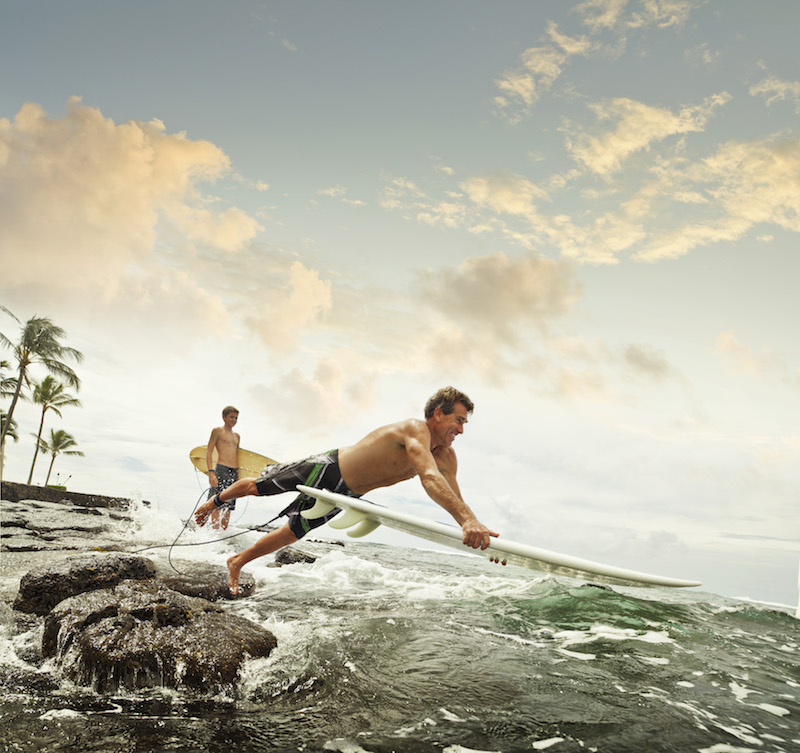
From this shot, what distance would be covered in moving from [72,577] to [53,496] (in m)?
19.8

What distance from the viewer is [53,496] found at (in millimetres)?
20984

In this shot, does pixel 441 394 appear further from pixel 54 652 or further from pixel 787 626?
pixel 787 626

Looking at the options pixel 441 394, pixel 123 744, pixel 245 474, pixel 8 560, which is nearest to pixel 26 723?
pixel 123 744

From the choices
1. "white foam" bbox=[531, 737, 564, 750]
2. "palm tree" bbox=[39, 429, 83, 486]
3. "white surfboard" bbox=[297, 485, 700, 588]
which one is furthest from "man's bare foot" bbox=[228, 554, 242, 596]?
"palm tree" bbox=[39, 429, 83, 486]

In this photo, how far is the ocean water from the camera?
2.55 m

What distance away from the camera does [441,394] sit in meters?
4.60

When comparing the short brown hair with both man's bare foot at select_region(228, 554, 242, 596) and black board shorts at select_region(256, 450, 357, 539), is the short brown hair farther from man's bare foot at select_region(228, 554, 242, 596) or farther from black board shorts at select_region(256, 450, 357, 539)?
man's bare foot at select_region(228, 554, 242, 596)

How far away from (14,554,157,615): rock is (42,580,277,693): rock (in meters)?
1.02

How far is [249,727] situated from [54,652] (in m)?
1.67

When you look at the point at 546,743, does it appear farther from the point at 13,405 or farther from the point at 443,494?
the point at 13,405

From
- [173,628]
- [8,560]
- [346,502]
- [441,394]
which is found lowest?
[8,560]

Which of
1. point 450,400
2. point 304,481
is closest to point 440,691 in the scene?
point 450,400

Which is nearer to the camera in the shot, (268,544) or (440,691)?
(440,691)

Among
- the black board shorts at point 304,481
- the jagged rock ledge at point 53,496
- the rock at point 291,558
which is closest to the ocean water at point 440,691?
the black board shorts at point 304,481
